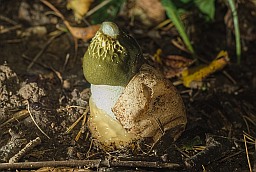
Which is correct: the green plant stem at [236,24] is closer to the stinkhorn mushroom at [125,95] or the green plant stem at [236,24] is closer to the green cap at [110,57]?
the stinkhorn mushroom at [125,95]

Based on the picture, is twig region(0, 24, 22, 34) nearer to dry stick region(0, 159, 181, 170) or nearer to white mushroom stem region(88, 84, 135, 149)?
white mushroom stem region(88, 84, 135, 149)

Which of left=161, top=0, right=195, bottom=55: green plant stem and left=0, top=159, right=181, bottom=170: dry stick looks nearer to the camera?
left=0, top=159, right=181, bottom=170: dry stick

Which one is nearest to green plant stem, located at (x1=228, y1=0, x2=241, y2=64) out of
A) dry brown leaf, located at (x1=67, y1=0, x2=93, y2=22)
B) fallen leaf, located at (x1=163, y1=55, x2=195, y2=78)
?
fallen leaf, located at (x1=163, y1=55, x2=195, y2=78)

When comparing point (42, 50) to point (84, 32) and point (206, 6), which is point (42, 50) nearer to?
point (84, 32)

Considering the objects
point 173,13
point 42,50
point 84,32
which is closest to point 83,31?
point 84,32

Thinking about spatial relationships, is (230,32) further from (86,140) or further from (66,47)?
(86,140)

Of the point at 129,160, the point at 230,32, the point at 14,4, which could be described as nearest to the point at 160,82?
the point at 129,160

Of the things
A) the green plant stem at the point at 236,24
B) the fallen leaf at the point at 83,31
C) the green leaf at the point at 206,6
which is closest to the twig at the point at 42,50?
the fallen leaf at the point at 83,31
